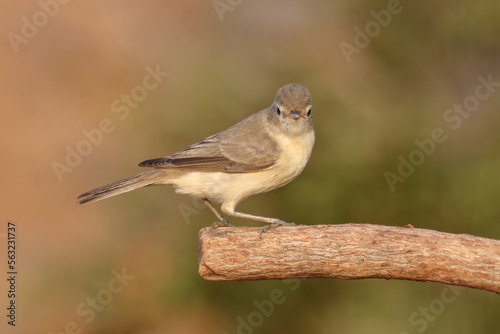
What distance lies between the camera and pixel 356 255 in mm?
4062

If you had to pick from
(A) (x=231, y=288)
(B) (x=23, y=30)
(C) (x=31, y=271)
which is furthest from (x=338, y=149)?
(B) (x=23, y=30)

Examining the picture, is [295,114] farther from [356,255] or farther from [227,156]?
[356,255]

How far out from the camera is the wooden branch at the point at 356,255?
4.00 metres

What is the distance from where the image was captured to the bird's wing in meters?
4.71

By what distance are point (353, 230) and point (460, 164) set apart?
11.2 feet

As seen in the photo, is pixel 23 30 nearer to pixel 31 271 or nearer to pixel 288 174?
pixel 31 271

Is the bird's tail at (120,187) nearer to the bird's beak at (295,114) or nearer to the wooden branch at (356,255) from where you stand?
the wooden branch at (356,255)

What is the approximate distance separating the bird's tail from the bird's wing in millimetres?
226

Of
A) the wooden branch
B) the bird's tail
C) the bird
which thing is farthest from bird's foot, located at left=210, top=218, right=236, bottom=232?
the bird's tail

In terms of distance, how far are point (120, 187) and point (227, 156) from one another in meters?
0.93

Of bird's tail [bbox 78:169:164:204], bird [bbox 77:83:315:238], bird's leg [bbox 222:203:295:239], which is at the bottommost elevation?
bird's leg [bbox 222:203:295:239]

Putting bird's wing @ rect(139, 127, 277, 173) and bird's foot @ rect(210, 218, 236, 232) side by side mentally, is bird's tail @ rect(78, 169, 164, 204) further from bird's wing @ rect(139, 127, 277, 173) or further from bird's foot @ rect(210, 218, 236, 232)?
bird's foot @ rect(210, 218, 236, 232)

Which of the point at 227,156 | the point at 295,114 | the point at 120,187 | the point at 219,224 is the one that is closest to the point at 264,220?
the point at 219,224

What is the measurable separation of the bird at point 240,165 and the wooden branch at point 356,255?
0.48 metres
